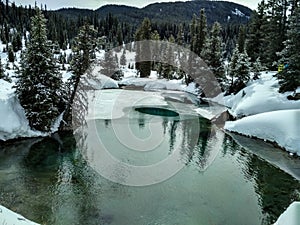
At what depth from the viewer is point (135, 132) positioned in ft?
77.0

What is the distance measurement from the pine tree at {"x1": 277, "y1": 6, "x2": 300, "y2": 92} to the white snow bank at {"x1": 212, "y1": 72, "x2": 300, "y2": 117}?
0.96 m

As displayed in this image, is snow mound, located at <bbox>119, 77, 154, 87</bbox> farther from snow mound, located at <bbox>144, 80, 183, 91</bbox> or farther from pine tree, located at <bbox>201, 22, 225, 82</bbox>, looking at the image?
pine tree, located at <bbox>201, 22, 225, 82</bbox>

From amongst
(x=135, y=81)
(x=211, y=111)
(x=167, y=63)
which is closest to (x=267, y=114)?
(x=211, y=111)

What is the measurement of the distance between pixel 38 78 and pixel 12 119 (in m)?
3.45

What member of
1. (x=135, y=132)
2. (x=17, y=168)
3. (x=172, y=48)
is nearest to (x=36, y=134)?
(x=17, y=168)

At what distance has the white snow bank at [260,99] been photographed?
82.4 feet

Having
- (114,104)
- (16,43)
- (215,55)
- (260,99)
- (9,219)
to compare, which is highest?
(215,55)

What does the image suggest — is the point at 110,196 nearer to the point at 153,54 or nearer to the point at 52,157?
the point at 52,157

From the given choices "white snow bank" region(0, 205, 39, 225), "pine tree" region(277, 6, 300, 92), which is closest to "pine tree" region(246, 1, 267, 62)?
"pine tree" region(277, 6, 300, 92)

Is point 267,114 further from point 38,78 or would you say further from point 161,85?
point 161,85

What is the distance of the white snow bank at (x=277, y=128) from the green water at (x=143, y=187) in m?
2.67

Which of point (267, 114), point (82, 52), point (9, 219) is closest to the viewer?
point (9, 219)

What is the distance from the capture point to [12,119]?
66.8 feet

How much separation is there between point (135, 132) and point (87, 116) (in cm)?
Answer: 595
